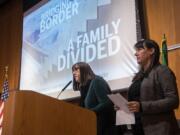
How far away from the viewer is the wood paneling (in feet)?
10.4

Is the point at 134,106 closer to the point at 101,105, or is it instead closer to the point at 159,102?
the point at 159,102

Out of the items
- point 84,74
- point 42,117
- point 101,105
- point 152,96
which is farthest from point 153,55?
point 42,117

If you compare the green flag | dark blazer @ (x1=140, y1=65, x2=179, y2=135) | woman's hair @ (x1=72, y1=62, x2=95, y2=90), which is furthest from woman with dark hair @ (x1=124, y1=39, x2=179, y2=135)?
woman's hair @ (x1=72, y1=62, x2=95, y2=90)

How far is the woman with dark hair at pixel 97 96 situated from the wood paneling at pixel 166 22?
1.88 ft

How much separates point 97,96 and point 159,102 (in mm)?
Answer: 947

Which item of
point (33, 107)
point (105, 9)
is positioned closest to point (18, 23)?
point (105, 9)

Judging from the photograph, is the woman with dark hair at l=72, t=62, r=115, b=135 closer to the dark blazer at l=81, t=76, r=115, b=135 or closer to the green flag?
the dark blazer at l=81, t=76, r=115, b=135

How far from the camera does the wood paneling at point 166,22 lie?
317 cm

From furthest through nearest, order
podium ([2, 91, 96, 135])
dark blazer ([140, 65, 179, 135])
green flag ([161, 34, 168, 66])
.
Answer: green flag ([161, 34, 168, 66]) < dark blazer ([140, 65, 179, 135]) < podium ([2, 91, 96, 135])

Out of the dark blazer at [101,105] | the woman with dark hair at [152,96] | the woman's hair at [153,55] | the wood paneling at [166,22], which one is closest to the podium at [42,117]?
the woman with dark hair at [152,96]

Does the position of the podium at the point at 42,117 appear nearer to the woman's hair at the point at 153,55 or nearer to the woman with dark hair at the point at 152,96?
the woman with dark hair at the point at 152,96

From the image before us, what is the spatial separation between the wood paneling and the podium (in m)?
1.34

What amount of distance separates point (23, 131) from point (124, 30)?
198cm

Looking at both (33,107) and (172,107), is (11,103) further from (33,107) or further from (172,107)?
(172,107)
